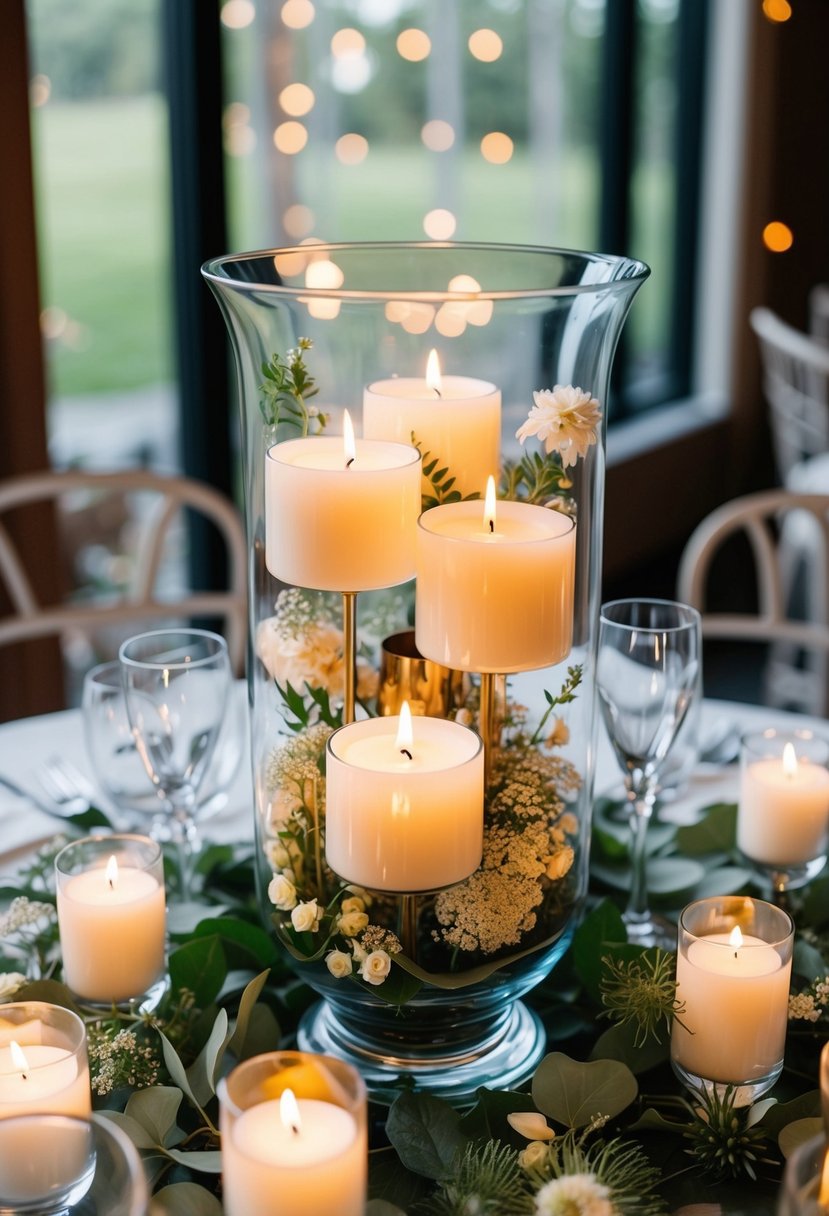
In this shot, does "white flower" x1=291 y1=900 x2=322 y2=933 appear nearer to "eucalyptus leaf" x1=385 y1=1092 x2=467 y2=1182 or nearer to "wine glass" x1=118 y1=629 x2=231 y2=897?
"eucalyptus leaf" x1=385 y1=1092 x2=467 y2=1182

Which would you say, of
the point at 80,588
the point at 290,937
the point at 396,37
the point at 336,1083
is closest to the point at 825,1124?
the point at 336,1083

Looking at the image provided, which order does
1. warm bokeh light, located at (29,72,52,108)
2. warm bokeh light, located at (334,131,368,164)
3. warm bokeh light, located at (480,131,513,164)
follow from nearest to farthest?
1. warm bokeh light, located at (29,72,52,108)
2. warm bokeh light, located at (334,131,368,164)
3. warm bokeh light, located at (480,131,513,164)

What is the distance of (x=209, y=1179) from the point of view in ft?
2.42

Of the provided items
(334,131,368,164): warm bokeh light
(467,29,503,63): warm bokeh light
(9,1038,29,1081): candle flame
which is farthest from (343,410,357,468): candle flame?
(467,29,503,63): warm bokeh light

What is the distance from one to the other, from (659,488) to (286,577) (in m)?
3.45

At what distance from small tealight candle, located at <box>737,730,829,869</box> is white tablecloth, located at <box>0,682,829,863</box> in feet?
0.47

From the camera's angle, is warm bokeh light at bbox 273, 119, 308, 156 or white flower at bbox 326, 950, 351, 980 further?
warm bokeh light at bbox 273, 119, 308, 156

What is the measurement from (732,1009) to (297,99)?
237 cm

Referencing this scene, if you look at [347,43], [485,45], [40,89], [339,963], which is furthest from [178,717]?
[485,45]

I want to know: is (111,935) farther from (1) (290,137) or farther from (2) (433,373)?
(1) (290,137)

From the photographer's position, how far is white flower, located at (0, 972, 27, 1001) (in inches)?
32.2

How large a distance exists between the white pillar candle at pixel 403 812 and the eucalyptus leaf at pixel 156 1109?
0.50 feet

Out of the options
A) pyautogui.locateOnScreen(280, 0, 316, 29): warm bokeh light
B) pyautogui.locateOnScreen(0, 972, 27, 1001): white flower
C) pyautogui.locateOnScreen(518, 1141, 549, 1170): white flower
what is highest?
pyautogui.locateOnScreen(280, 0, 316, 29): warm bokeh light

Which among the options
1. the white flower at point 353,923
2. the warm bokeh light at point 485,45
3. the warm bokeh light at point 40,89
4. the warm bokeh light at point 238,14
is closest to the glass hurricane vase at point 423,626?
the white flower at point 353,923
